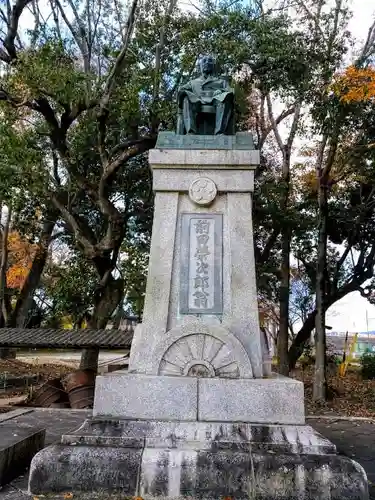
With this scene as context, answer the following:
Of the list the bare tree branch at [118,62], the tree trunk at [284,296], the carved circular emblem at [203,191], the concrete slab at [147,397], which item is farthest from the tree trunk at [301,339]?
the concrete slab at [147,397]

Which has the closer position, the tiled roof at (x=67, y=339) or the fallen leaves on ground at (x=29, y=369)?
the tiled roof at (x=67, y=339)

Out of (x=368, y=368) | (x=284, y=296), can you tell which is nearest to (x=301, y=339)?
(x=284, y=296)

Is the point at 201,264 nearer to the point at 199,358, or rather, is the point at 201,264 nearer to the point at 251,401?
the point at 199,358

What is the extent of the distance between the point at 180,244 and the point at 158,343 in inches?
41.0

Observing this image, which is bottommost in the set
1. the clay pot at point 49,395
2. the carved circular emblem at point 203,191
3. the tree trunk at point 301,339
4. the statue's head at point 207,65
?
the clay pot at point 49,395

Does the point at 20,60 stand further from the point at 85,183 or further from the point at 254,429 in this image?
the point at 254,429

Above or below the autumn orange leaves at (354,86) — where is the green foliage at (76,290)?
below

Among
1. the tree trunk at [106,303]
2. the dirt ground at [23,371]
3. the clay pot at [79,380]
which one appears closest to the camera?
the clay pot at [79,380]

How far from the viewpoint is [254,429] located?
404 centimetres

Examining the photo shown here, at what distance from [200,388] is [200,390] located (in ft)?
0.06

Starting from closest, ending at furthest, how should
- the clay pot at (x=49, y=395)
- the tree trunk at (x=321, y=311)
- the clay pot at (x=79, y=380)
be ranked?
the clay pot at (x=49, y=395), the clay pot at (x=79, y=380), the tree trunk at (x=321, y=311)

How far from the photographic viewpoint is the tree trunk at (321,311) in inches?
437

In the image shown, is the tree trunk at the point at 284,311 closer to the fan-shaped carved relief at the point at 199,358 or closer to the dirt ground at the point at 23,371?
the dirt ground at the point at 23,371

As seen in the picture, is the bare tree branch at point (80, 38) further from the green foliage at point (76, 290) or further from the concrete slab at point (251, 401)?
the concrete slab at point (251, 401)
